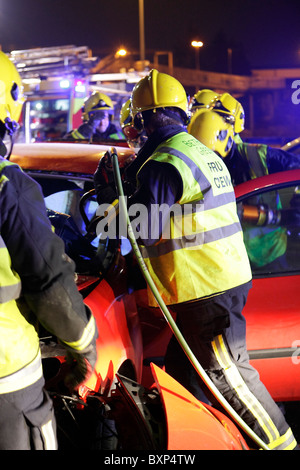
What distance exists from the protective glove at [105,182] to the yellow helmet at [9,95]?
3.00ft

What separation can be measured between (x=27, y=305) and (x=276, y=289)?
192cm

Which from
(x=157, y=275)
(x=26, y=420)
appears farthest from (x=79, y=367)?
(x=157, y=275)

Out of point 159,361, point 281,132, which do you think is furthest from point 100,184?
point 281,132

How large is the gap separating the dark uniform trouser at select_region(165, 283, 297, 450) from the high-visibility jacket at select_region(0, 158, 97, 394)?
3.35 feet

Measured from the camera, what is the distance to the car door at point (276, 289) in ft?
10.2

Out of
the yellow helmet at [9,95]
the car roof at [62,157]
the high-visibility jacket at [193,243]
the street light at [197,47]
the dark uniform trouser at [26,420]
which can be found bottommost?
the dark uniform trouser at [26,420]

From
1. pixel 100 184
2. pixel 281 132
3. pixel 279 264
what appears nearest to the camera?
pixel 100 184

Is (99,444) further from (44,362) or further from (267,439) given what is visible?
(267,439)

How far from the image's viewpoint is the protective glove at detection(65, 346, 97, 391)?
1.77m

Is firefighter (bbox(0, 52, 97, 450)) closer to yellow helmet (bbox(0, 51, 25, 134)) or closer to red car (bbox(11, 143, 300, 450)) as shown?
yellow helmet (bbox(0, 51, 25, 134))

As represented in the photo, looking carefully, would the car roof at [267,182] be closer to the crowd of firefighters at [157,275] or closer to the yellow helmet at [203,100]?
the crowd of firefighters at [157,275]

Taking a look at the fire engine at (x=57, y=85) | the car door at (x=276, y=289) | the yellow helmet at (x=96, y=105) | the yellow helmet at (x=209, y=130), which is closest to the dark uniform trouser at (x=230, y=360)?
the car door at (x=276, y=289)

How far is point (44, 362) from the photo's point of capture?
2.43 meters
